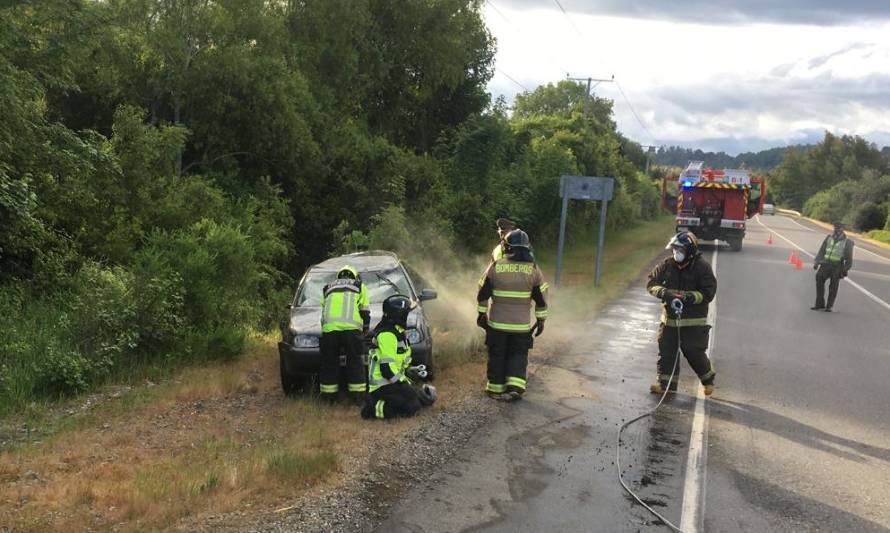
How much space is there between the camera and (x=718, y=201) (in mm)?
28516

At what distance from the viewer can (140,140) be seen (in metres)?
13.3

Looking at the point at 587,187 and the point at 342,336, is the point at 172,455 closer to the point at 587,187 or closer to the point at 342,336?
the point at 342,336

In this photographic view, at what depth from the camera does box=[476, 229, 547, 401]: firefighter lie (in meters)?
8.01

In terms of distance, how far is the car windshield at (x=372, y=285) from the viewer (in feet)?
30.7

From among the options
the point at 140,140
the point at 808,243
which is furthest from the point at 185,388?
the point at 808,243

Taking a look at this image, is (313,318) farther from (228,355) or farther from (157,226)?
(157,226)

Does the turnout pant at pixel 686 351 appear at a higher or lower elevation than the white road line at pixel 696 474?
higher

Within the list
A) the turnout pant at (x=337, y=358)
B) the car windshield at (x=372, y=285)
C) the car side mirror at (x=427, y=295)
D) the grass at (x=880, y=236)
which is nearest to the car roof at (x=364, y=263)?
the car windshield at (x=372, y=285)

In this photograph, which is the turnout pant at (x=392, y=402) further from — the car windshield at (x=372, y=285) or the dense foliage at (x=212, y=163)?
the dense foliage at (x=212, y=163)

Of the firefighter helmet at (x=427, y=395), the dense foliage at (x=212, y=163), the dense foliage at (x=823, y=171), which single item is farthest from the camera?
the dense foliage at (x=823, y=171)

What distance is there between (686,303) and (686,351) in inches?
21.6

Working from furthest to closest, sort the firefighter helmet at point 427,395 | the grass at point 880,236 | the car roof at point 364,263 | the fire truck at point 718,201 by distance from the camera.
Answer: the grass at point 880,236, the fire truck at point 718,201, the car roof at point 364,263, the firefighter helmet at point 427,395

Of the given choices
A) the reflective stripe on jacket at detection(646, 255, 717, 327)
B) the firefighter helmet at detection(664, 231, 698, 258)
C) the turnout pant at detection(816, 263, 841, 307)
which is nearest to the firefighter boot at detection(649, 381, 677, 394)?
the reflective stripe on jacket at detection(646, 255, 717, 327)

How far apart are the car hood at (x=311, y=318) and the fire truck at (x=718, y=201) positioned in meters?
22.2
